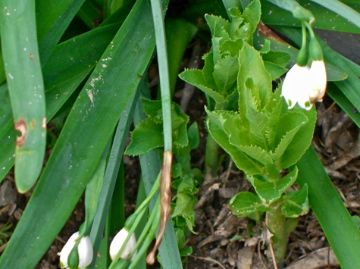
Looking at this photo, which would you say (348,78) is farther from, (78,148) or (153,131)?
(78,148)

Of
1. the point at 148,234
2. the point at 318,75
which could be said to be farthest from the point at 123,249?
the point at 318,75

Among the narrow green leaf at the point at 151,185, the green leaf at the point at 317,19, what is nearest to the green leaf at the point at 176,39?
the narrow green leaf at the point at 151,185

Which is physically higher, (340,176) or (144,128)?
Result: (144,128)

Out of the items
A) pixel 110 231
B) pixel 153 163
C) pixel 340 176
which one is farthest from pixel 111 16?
pixel 340 176

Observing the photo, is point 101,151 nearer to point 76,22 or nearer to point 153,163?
point 153,163

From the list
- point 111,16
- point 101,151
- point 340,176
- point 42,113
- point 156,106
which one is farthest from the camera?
point 340,176

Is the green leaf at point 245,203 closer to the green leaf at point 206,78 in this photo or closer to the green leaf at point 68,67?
the green leaf at point 206,78
